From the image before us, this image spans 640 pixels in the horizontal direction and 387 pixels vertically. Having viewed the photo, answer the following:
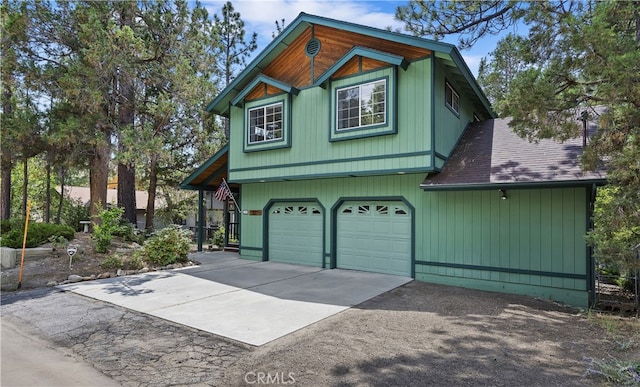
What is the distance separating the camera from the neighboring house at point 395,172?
24.4ft

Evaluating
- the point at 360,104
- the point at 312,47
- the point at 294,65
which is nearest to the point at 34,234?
the point at 294,65

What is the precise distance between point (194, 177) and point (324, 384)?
11018 mm

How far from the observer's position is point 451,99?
9680 mm

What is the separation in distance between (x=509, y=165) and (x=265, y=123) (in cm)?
712

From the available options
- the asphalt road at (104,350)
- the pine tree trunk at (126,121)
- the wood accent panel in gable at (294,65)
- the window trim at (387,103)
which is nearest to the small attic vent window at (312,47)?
the wood accent panel in gable at (294,65)

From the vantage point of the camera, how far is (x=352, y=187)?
32.8ft

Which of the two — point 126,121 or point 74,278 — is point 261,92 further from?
point 74,278

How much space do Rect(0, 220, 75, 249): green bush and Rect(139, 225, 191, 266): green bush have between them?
2.95m

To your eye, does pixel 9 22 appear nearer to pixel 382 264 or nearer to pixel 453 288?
pixel 382 264

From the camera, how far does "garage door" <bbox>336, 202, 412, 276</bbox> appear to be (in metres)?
9.09

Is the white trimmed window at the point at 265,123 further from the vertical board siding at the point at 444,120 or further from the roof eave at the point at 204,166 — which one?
the vertical board siding at the point at 444,120

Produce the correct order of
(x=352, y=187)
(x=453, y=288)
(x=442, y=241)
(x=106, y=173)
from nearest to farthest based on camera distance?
(x=453, y=288) < (x=442, y=241) < (x=352, y=187) < (x=106, y=173)

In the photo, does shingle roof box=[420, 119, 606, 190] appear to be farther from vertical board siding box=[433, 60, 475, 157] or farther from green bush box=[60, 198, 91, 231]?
green bush box=[60, 198, 91, 231]

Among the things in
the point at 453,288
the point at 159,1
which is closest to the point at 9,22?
the point at 159,1
